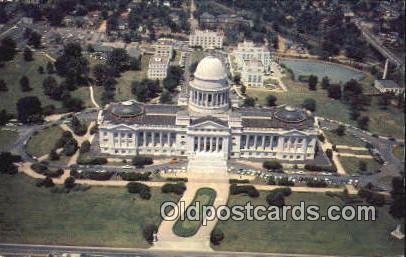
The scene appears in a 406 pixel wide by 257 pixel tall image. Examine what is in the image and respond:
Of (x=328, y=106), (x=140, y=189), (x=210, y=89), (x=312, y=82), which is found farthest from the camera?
(x=312, y=82)

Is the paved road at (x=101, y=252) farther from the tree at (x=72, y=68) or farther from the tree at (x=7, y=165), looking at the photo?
the tree at (x=72, y=68)

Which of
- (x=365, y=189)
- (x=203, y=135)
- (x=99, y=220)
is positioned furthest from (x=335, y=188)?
(x=99, y=220)

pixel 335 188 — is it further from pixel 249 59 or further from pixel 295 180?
pixel 249 59

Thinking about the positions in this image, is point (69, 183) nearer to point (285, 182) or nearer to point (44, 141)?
point (44, 141)

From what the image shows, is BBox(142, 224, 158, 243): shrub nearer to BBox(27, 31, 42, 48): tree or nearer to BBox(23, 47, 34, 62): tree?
BBox(23, 47, 34, 62): tree

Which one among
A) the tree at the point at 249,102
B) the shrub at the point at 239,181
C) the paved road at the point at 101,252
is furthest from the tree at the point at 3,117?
the tree at the point at 249,102

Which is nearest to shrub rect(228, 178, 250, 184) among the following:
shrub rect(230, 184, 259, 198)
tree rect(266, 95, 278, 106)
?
shrub rect(230, 184, 259, 198)

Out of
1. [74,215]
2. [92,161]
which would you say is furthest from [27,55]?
[74,215]
